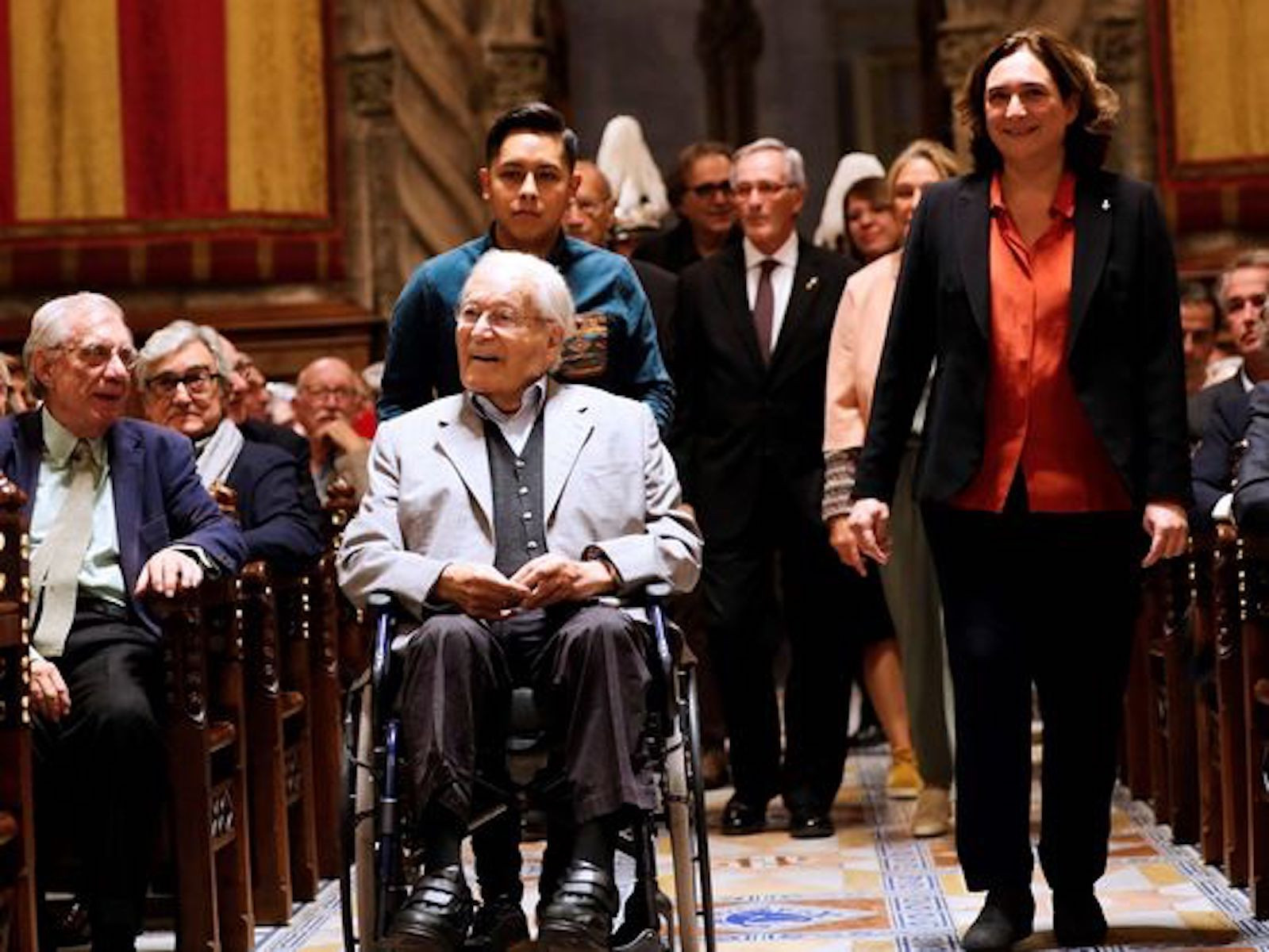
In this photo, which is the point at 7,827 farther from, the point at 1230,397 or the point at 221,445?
the point at 1230,397

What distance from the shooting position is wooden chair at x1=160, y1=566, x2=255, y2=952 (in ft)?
15.6

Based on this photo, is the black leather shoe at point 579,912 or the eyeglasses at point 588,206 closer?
the black leather shoe at point 579,912

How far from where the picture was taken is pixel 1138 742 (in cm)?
677

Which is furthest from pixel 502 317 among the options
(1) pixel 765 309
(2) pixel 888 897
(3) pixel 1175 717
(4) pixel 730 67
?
(4) pixel 730 67

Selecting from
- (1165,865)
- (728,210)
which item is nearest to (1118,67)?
(728,210)

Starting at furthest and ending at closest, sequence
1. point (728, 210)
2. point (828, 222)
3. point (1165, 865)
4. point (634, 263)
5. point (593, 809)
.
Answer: point (828, 222) < point (728, 210) < point (634, 263) < point (1165, 865) < point (593, 809)

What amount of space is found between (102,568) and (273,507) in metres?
0.87

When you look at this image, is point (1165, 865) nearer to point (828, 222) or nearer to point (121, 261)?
point (828, 222)

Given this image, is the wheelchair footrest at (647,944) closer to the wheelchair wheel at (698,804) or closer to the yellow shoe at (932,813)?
the wheelchair wheel at (698,804)

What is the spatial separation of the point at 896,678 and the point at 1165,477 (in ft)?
8.05

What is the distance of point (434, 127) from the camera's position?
1002 centimetres

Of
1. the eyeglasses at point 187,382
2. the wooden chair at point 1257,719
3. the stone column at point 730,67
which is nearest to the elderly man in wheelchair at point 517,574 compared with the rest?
the wooden chair at point 1257,719

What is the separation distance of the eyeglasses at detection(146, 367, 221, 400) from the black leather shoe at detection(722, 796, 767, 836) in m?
1.61

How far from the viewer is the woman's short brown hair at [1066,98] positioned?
441 centimetres
